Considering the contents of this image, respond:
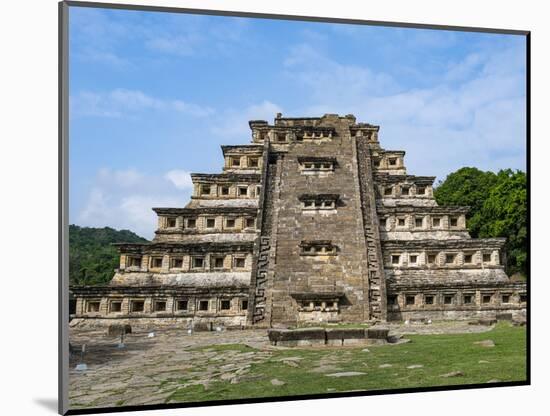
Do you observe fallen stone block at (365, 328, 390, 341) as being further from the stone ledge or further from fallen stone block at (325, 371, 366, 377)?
fallen stone block at (325, 371, 366, 377)

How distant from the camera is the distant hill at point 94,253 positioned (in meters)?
11.1

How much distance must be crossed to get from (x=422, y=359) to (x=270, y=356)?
2486 mm

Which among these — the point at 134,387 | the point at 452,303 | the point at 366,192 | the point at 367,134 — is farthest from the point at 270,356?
the point at 367,134

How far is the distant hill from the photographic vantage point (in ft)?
36.6

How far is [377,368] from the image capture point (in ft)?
33.3

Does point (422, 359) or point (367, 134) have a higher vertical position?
point (367, 134)

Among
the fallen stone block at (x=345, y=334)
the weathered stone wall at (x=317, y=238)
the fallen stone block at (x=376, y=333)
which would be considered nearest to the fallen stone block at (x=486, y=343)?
the fallen stone block at (x=376, y=333)

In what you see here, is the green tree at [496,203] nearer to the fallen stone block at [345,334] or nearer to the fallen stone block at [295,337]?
the fallen stone block at [345,334]

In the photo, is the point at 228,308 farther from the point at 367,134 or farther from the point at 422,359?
the point at 367,134

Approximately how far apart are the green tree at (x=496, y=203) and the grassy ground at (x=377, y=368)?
6.87 ft

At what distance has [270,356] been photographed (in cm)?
1054

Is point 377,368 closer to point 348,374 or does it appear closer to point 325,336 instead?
point 348,374

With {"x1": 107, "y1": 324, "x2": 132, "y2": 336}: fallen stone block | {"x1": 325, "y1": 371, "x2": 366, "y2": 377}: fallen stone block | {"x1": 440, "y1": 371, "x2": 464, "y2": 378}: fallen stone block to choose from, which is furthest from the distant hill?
{"x1": 440, "y1": 371, "x2": 464, "y2": 378}: fallen stone block

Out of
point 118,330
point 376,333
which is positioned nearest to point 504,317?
point 376,333
